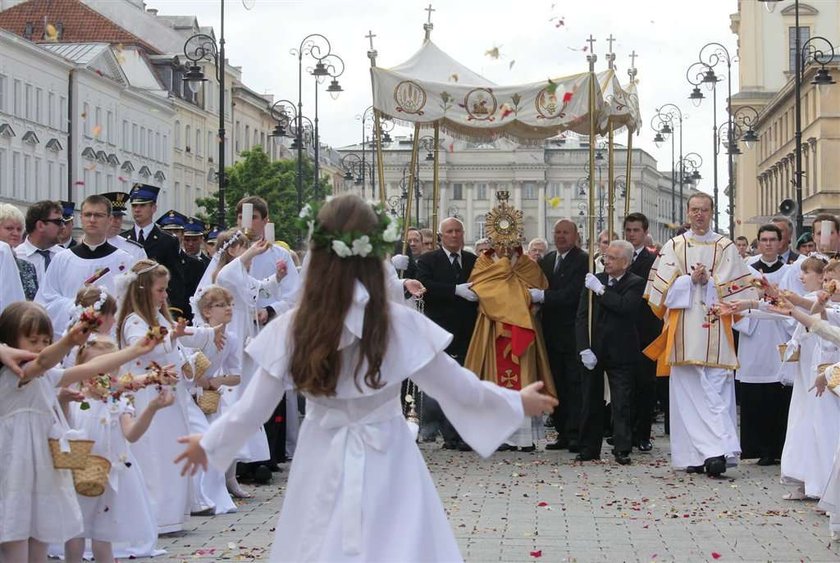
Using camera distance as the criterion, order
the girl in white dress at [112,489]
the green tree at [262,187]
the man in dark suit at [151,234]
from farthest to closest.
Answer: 1. the green tree at [262,187]
2. the man in dark suit at [151,234]
3. the girl in white dress at [112,489]

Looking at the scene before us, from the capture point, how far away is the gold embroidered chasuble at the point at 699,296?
13.6m

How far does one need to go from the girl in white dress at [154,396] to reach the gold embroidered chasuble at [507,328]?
578 centimetres

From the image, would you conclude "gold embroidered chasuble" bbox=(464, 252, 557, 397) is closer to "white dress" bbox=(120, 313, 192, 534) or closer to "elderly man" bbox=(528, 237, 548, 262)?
"elderly man" bbox=(528, 237, 548, 262)

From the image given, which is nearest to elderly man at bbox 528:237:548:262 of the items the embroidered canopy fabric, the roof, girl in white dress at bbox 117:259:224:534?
the embroidered canopy fabric

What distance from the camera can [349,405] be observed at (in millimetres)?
5930

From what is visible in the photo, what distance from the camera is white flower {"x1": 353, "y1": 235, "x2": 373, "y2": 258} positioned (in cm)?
587

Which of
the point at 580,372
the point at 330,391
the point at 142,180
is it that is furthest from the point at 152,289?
the point at 142,180

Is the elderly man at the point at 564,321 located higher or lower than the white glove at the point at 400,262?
lower

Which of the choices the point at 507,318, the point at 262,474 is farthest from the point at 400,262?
the point at 262,474

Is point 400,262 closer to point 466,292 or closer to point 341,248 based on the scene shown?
point 466,292

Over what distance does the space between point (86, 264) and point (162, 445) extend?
6.12 ft

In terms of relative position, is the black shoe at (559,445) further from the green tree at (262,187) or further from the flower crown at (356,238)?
the green tree at (262,187)

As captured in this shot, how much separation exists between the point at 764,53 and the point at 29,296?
84.9 m

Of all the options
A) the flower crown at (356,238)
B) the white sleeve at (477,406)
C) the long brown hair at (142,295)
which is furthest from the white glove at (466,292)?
the flower crown at (356,238)
